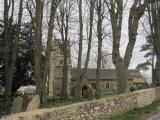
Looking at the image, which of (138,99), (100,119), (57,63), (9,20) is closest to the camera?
(100,119)

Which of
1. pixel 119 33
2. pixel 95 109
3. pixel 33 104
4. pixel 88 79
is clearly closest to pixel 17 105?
pixel 33 104

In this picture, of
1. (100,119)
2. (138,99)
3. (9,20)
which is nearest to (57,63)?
(9,20)

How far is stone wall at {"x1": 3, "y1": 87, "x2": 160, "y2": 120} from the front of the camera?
1305 cm

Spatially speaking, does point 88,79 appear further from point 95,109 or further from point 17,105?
point 17,105

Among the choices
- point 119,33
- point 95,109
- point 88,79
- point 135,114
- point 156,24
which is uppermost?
point 156,24

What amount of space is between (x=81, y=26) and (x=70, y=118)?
2657 cm

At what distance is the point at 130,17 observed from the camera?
30.0m

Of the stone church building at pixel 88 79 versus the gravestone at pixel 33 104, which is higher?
the stone church building at pixel 88 79

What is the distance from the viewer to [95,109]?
18.3 metres

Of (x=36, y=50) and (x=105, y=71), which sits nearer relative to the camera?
(x=36, y=50)

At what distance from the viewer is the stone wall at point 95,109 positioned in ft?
42.8

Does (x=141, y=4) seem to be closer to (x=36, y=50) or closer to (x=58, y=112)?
(x=36, y=50)

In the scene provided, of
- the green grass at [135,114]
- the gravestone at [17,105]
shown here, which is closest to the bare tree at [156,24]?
the green grass at [135,114]

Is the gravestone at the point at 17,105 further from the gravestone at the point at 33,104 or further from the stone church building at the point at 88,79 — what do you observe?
the stone church building at the point at 88,79
